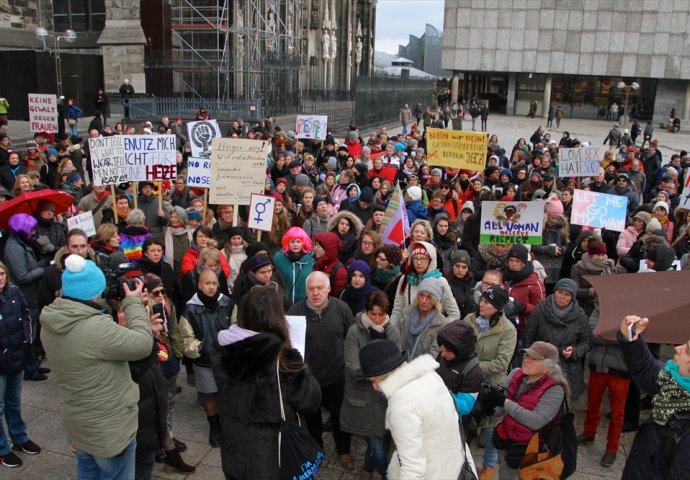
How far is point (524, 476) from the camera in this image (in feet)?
13.8

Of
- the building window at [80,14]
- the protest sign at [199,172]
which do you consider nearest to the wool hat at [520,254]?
the protest sign at [199,172]

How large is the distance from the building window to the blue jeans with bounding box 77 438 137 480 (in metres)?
31.4

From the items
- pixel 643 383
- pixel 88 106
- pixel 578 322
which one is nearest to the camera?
pixel 643 383

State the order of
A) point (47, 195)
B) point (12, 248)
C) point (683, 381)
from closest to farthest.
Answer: point (683, 381)
point (12, 248)
point (47, 195)

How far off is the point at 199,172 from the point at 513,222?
4822mm

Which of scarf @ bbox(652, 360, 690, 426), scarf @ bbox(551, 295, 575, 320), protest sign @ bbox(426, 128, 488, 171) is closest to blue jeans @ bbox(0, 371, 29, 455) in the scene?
scarf @ bbox(551, 295, 575, 320)

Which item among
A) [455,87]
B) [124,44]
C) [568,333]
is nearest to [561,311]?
[568,333]

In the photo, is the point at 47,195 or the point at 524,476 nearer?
the point at 524,476

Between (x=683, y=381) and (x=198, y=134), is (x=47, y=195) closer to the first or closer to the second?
(x=198, y=134)

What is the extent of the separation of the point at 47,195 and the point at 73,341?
4.04 meters

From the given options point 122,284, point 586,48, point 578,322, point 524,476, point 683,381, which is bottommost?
point 524,476

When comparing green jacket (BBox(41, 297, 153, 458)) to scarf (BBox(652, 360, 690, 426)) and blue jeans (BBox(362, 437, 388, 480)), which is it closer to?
blue jeans (BBox(362, 437, 388, 480))

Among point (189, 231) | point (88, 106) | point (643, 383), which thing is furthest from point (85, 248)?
point (88, 106)

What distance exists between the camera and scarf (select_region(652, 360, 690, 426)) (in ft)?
11.6
